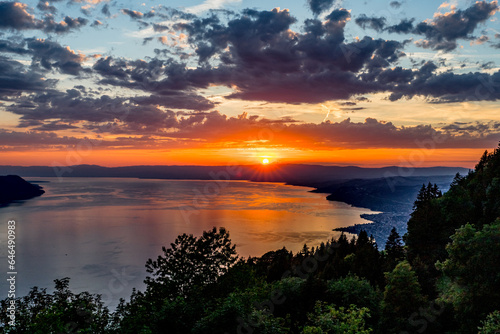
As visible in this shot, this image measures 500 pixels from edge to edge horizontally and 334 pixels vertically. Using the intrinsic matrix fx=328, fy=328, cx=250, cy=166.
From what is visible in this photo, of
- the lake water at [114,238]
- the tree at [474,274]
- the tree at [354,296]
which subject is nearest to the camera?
the tree at [474,274]

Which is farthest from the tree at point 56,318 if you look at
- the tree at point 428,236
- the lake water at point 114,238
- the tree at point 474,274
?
the lake water at point 114,238

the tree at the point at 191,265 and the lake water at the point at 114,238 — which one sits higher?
the tree at the point at 191,265

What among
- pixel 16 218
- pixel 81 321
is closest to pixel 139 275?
pixel 81 321

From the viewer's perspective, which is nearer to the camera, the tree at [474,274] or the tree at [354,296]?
the tree at [474,274]

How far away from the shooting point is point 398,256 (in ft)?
216

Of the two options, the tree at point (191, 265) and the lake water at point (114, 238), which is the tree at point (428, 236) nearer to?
the tree at point (191, 265)

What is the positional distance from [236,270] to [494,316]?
2212 cm

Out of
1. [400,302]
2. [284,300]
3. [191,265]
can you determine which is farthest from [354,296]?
[191,265]

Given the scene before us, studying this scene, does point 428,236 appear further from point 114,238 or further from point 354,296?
point 114,238

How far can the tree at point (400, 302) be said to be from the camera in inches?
1180

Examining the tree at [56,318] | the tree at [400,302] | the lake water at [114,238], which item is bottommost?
the lake water at [114,238]

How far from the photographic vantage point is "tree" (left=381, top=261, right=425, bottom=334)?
30.0 metres

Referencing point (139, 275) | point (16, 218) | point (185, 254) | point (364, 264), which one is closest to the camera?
point (185, 254)

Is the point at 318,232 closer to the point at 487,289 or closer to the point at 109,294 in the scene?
the point at 109,294
